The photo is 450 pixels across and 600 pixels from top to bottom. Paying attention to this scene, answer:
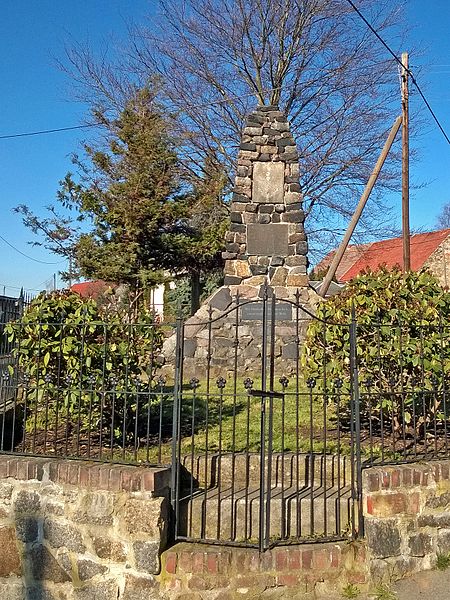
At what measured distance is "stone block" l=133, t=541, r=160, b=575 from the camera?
12.2 ft

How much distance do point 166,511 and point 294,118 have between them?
1699 cm

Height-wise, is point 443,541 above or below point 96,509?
below

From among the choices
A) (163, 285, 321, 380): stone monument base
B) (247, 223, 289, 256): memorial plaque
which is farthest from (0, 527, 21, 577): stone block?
(247, 223, 289, 256): memorial plaque

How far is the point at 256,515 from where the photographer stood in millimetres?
3969

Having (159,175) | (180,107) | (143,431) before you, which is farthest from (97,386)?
(180,107)

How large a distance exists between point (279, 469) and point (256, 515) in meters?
0.52

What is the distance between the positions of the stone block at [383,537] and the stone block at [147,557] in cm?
149

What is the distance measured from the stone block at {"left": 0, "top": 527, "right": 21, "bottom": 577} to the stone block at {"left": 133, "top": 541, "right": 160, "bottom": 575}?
100 cm

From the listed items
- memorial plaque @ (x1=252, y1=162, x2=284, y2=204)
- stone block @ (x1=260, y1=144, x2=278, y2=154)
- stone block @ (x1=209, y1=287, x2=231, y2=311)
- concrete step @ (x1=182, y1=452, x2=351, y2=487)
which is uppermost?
stone block @ (x1=260, y1=144, x2=278, y2=154)

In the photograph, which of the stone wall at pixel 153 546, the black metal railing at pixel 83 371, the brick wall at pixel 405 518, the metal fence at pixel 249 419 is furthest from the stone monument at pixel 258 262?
the stone wall at pixel 153 546

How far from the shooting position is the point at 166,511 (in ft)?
12.7

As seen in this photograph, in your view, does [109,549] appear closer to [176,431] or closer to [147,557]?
[147,557]

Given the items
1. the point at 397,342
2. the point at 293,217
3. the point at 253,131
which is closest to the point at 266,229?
the point at 293,217

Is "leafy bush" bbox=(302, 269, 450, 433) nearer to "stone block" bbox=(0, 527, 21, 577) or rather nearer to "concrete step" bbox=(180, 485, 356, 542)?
"concrete step" bbox=(180, 485, 356, 542)
